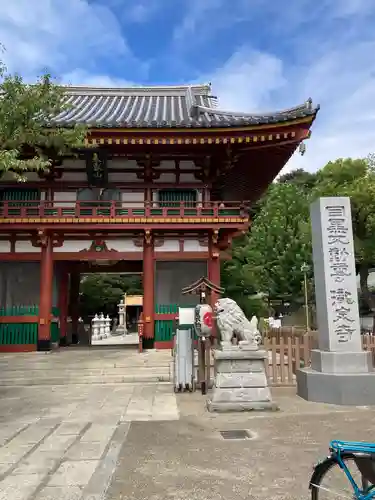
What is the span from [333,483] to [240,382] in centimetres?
401

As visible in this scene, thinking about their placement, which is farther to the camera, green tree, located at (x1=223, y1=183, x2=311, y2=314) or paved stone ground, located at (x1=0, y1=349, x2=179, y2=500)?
green tree, located at (x1=223, y1=183, x2=311, y2=314)

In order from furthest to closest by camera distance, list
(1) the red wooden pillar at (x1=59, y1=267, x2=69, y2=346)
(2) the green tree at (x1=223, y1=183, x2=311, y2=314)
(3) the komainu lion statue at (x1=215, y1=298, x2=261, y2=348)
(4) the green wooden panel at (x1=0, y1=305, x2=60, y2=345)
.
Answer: (2) the green tree at (x1=223, y1=183, x2=311, y2=314) < (1) the red wooden pillar at (x1=59, y1=267, x2=69, y2=346) < (4) the green wooden panel at (x1=0, y1=305, x2=60, y2=345) < (3) the komainu lion statue at (x1=215, y1=298, x2=261, y2=348)

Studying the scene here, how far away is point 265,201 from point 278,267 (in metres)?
7.62

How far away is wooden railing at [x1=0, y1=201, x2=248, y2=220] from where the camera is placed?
51.3 ft

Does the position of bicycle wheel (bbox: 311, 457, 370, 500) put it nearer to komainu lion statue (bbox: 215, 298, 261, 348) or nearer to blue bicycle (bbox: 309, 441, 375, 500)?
A: blue bicycle (bbox: 309, 441, 375, 500)

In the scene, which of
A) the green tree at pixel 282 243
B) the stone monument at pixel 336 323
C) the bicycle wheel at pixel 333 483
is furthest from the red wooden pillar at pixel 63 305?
the bicycle wheel at pixel 333 483

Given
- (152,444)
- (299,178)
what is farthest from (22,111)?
(299,178)

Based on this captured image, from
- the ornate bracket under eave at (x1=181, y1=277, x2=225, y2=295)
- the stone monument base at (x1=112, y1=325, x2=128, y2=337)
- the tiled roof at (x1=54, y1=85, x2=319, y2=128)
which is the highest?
the tiled roof at (x1=54, y1=85, x2=319, y2=128)

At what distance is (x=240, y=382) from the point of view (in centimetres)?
782

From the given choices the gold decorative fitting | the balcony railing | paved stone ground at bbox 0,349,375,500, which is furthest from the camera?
the gold decorative fitting

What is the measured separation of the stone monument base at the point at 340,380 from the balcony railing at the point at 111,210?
8.17 metres

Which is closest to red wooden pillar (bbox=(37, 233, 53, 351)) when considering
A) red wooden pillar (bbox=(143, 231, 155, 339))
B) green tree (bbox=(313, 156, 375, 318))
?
red wooden pillar (bbox=(143, 231, 155, 339))

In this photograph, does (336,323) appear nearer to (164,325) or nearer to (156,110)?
(164,325)

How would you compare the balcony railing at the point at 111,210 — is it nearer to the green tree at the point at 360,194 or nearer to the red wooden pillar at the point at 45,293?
the red wooden pillar at the point at 45,293
